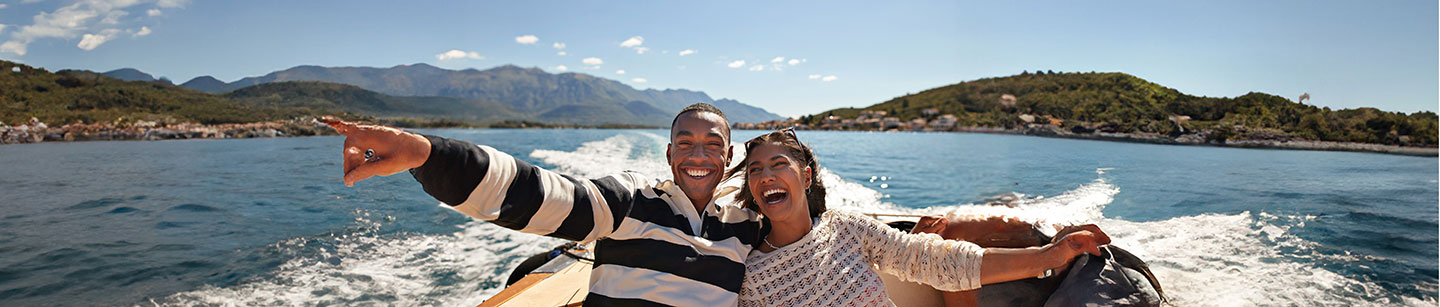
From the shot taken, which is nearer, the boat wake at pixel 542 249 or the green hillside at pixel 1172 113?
the boat wake at pixel 542 249

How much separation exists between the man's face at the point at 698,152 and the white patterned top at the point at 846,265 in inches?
14.0

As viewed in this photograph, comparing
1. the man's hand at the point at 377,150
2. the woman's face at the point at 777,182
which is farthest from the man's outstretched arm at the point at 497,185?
the woman's face at the point at 777,182

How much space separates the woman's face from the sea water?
63cm

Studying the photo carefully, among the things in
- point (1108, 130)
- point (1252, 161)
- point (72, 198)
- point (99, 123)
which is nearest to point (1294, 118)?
point (1108, 130)

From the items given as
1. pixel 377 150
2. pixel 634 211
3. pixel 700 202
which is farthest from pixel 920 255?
pixel 377 150

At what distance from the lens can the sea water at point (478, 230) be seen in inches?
183

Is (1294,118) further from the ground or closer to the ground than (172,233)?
further from the ground

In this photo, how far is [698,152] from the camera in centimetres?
180

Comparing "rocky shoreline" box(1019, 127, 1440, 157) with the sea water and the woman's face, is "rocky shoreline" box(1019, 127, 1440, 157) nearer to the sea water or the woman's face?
the sea water

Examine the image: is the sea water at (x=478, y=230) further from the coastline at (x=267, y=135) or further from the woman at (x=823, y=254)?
the coastline at (x=267, y=135)

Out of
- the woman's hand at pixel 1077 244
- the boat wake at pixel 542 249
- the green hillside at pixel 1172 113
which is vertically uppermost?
the green hillside at pixel 1172 113

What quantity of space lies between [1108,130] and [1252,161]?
38.2 feet

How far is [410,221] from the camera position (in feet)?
25.7

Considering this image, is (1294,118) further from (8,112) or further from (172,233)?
(8,112)
